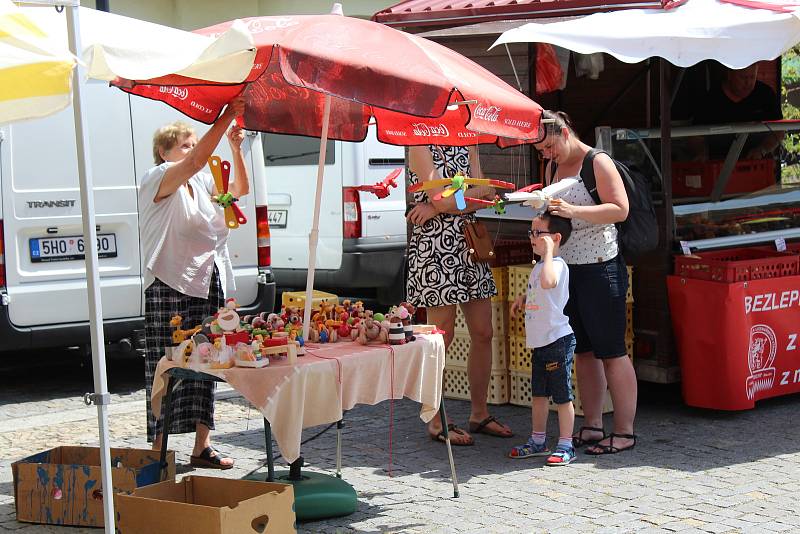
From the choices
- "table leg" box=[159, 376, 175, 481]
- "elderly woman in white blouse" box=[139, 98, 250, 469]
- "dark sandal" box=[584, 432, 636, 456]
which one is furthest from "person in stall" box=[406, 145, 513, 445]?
"table leg" box=[159, 376, 175, 481]

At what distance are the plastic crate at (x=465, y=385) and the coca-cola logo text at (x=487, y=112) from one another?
8.74 ft

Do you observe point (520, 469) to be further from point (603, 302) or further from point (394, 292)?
point (394, 292)

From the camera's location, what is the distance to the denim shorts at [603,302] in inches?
253

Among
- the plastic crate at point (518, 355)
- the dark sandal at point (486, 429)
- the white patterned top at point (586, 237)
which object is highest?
the white patterned top at point (586, 237)

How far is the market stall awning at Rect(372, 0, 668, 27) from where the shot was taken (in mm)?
7039

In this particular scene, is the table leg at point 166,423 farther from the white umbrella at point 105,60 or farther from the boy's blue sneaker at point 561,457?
the boy's blue sneaker at point 561,457

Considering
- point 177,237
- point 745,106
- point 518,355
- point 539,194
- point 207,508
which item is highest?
point 745,106

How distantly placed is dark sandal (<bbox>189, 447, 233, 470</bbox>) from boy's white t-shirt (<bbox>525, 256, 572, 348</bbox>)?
1773mm

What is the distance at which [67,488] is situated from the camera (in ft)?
17.5

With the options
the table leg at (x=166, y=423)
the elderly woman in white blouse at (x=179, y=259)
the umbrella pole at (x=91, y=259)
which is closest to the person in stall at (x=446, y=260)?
the elderly woman in white blouse at (x=179, y=259)

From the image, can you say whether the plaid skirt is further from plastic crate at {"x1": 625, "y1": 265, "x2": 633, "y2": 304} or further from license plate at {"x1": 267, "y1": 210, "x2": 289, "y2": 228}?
license plate at {"x1": 267, "y1": 210, "x2": 289, "y2": 228}

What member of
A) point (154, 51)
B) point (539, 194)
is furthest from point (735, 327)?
point (154, 51)

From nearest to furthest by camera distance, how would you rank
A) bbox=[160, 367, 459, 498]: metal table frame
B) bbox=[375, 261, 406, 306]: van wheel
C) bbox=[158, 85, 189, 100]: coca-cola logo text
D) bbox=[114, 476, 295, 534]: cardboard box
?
bbox=[114, 476, 295, 534]: cardboard box, bbox=[160, 367, 459, 498]: metal table frame, bbox=[158, 85, 189, 100]: coca-cola logo text, bbox=[375, 261, 406, 306]: van wheel

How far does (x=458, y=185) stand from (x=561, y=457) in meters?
1.57
